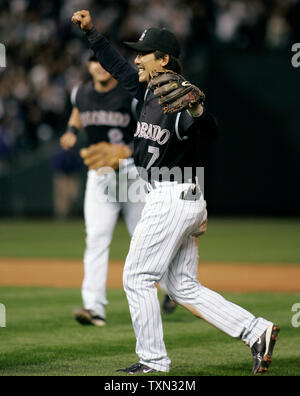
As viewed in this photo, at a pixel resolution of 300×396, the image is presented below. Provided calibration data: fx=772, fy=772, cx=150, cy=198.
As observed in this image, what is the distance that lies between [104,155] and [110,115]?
37 cm

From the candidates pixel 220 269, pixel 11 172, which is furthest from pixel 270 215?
pixel 220 269

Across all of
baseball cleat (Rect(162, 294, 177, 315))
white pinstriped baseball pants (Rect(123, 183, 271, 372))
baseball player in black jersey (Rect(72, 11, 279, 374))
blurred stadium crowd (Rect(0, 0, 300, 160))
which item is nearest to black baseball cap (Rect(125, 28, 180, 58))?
baseball player in black jersey (Rect(72, 11, 279, 374))

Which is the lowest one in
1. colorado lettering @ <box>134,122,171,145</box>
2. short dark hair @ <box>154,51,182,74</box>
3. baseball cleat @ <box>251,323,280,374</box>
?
baseball cleat @ <box>251,323,280,374</box>

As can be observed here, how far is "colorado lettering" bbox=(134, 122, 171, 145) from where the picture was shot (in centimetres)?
457

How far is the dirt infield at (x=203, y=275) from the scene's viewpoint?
9109mm

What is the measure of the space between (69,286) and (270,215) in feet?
40.9

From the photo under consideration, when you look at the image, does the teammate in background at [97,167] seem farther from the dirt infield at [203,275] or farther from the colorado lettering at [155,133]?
the dirt infield at [203,275]

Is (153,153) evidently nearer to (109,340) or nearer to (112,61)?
(112,61)

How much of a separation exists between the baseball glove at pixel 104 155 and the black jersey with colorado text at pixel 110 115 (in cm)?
11

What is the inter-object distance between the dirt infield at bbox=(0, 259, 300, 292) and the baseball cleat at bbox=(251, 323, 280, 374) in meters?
4.09

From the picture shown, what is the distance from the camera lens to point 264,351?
15.0 ft

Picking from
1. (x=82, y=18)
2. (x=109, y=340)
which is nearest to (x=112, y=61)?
(x=82, y=18)

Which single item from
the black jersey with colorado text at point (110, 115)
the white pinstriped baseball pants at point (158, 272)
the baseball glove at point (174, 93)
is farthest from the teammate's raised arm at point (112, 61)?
the black jersey with colorado text at point (110, 115)

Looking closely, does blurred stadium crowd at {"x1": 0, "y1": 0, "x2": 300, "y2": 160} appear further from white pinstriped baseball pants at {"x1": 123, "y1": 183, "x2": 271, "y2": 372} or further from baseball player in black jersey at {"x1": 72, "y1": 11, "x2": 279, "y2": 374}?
white pinstriped baseball pants at {"x1": 123, "y1": 183, "x2": 271, "y2": 372}
